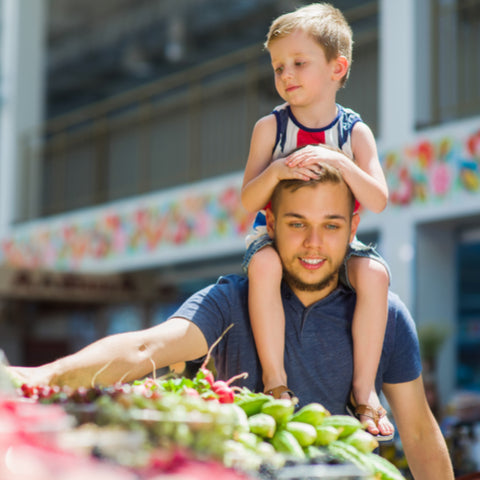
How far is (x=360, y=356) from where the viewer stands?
2.29 meters

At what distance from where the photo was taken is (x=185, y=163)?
11914 mm

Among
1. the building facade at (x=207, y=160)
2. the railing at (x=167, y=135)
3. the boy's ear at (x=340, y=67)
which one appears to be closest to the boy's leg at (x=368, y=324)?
the boy's ear at (x=340, y=67)

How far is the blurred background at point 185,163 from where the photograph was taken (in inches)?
289

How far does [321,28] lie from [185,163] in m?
9.64

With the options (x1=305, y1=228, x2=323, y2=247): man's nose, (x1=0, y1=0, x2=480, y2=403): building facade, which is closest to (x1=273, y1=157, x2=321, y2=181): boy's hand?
(x1=305, y1=228, x2=323, y2=247): man's nose

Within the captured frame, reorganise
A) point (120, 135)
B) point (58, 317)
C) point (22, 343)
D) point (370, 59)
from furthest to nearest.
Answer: point (120, 135)
point (58, 317)
point (22, 343)
point (370, 59)

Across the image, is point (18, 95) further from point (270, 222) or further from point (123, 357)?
point (123, 357)

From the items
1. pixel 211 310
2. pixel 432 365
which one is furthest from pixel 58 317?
pixel 211 310

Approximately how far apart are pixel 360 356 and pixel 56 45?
45.4 feet

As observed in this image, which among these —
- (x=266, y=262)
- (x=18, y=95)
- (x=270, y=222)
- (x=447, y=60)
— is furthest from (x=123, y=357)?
(x=18, y=95)

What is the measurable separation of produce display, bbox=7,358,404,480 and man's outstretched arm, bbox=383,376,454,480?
574 millimetres

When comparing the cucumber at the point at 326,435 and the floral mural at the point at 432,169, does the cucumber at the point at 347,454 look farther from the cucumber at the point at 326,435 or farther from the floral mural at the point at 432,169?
the floral mural at the point at 432,169

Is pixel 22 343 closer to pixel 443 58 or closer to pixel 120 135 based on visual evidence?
pixel 120 135

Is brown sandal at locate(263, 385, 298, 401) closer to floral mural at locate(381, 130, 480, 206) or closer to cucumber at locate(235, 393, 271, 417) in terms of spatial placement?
cucumber at locate(235, 393, 271, 417)
